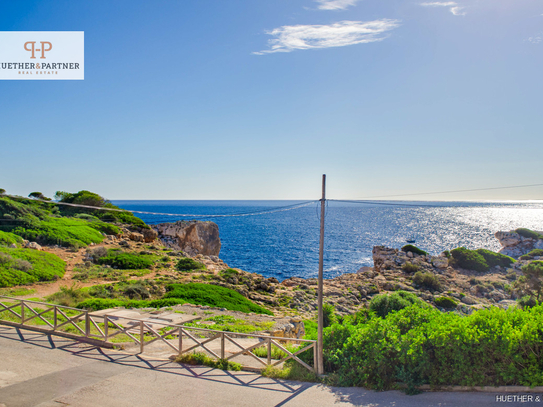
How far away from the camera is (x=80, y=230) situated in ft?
137

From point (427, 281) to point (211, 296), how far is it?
25966 millimetres

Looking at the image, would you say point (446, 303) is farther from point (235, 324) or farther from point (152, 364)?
point (152, 364)

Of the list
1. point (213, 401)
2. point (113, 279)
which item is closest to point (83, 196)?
point (113, 279)

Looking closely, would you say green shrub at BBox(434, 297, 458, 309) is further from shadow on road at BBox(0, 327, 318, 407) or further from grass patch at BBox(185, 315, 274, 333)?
shadow on road at BBox(0, 327, 318, 407)

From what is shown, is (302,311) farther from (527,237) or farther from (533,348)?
(527,237)

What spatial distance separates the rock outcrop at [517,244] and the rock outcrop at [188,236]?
47761 millimetres

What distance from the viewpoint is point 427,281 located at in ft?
130

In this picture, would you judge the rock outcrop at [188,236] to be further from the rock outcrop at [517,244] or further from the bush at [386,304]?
the rock outcrop at [517,244]

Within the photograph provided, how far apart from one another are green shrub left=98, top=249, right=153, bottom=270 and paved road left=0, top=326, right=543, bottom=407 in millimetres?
23711

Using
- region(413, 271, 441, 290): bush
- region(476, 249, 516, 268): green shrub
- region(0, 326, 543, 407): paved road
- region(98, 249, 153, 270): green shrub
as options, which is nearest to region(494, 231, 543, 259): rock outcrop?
region(476, 249, 516, 268): green shrub

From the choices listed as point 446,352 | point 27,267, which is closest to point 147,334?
point 446,352

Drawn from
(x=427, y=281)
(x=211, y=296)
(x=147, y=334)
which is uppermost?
(x=147, y=334)

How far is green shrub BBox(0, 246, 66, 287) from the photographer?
25500mm

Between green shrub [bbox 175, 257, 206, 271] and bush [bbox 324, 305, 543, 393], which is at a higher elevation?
bush [bbox 324, 305, 543, 393]
